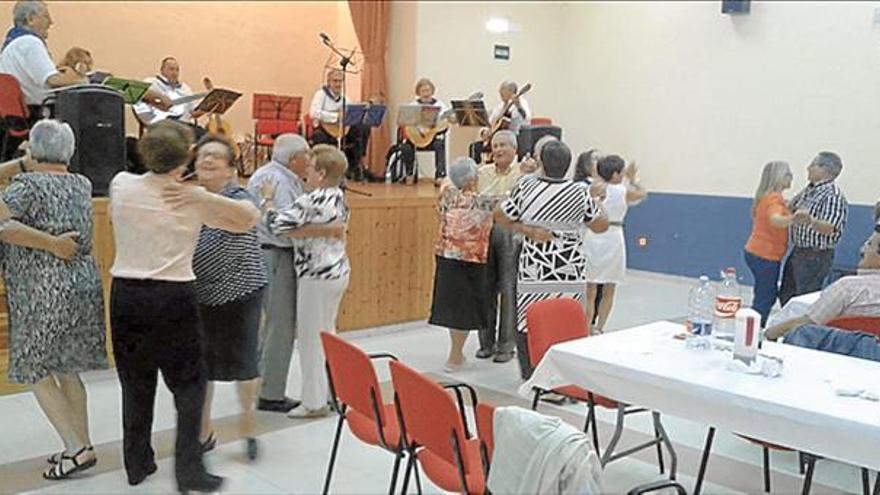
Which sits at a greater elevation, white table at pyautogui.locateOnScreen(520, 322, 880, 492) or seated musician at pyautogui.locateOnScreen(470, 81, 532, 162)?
seated musician at pyautogui.locateOnScreen(470, 81, 532, 162)

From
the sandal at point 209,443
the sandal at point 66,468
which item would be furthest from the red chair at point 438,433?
the sandal at point 66,468

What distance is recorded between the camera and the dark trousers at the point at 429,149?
8773mm

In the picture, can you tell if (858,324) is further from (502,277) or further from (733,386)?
(502,277)

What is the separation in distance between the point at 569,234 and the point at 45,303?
8.74 ft

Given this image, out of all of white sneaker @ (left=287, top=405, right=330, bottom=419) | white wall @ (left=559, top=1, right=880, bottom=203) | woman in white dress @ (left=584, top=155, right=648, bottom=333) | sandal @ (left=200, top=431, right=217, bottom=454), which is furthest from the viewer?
white wall @ (left=559, top=1, right=880, bottom=203)

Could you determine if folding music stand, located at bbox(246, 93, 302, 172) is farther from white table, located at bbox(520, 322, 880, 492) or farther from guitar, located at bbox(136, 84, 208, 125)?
white table, located at bbox(520, 322, 880, 492)

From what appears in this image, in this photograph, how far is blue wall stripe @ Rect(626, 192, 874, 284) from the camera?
30.9ft

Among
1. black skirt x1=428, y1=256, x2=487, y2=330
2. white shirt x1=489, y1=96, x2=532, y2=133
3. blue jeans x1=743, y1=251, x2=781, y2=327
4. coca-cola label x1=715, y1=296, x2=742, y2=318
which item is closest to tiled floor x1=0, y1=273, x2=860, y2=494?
black skirt x1=428, y1=256, x2=487, y2=330

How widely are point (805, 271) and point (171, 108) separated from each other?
501 cm

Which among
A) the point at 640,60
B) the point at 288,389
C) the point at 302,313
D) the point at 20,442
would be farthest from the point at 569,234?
the point at 640,60

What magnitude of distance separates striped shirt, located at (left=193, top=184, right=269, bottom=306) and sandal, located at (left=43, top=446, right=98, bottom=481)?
2.99 feet

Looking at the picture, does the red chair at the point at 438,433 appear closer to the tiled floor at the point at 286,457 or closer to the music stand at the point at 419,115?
the tiled floor at the point at 286,457

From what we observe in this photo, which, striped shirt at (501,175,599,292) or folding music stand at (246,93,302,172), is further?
folding music stand at (246,93,302,172)

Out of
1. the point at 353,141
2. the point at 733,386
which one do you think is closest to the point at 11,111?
the point at 353,141
